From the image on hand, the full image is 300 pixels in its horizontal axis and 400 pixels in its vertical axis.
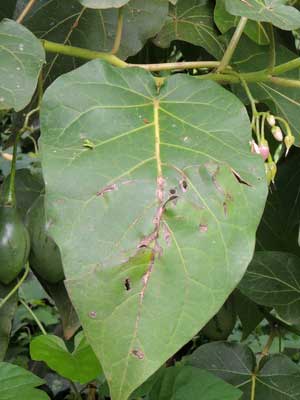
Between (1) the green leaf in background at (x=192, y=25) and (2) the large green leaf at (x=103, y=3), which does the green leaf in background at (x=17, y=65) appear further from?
(1) the green leaf in background at (x=192, y=25)

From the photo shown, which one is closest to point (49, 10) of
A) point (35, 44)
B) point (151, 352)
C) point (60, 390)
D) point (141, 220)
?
point (35, 44)

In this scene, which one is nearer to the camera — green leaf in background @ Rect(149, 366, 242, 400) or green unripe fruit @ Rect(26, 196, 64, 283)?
green unripe fruit @ Rect(26, 196, 64, 283)

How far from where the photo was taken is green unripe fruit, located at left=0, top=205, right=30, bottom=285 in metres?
0.77

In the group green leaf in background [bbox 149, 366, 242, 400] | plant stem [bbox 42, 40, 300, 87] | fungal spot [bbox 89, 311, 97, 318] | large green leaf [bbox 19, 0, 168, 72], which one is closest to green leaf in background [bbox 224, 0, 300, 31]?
plant stem [bbox 42, 40, 300, 87]

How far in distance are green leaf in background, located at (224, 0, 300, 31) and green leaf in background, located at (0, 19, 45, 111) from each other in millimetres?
214

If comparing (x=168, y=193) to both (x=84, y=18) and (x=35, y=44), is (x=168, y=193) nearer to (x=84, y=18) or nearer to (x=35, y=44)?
(x=35, y=44)

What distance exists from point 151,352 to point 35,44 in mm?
362

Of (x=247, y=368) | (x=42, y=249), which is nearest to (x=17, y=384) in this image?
(x=42, y=249)

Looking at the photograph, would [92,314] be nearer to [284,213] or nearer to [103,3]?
[103,3]

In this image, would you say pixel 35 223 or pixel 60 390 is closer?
pixel 35 223

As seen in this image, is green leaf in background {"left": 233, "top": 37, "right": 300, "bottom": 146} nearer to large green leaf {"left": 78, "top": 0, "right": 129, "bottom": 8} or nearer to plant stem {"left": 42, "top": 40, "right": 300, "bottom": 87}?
plant stem {"left": 42, "top": 40, "right": 300, "bottom": 87}

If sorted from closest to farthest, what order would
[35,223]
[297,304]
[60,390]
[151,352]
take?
[151,352]
[35,223]
[297,304]
[60,390]

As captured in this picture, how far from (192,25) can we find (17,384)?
1.87 ft

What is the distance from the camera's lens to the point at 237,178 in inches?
24.1
